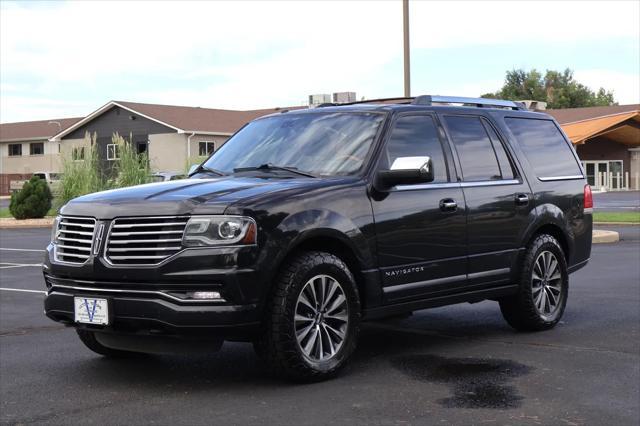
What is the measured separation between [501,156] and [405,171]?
6.02 ft

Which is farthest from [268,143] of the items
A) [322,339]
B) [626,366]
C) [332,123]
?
[626,366]

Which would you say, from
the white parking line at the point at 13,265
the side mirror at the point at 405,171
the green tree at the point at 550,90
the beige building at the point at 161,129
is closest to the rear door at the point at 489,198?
the side mirror at the point at 405,171

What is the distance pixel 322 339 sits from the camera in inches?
258

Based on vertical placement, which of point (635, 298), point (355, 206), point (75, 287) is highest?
point (355, 206)

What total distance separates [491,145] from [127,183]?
22861 mm

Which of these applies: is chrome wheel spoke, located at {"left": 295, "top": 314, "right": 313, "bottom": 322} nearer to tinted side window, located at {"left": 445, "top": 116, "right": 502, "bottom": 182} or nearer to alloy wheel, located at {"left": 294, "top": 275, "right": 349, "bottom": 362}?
alloy wheel, located at {"left": 294, "top": 275, "right": 349, "bottom": 362}

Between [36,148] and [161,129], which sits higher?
[161,129]

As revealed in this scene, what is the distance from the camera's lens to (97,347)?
7227 mm

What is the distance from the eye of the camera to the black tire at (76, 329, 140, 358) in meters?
7.13

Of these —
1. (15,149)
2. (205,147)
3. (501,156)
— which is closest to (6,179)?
(15,149)

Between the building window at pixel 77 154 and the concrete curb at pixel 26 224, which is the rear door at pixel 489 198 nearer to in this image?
the concrete curb at pixel 26 224

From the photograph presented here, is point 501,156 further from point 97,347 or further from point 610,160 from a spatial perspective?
point 610,160

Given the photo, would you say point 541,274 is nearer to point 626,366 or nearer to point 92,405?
point 626,366

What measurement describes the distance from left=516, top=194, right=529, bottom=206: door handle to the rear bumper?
320 cm
